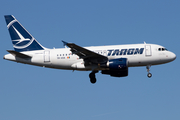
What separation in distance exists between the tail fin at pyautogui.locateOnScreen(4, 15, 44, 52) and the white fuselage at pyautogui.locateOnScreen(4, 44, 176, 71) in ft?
5.32

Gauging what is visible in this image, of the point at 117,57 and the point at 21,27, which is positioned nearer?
the point at 117,57

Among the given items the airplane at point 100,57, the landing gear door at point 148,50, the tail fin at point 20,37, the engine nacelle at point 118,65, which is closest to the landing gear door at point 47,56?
the airplane at point 100,57

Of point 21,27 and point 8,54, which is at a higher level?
point 21,27

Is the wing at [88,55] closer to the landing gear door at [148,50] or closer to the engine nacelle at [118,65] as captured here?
the engine nacelle at [118,65]

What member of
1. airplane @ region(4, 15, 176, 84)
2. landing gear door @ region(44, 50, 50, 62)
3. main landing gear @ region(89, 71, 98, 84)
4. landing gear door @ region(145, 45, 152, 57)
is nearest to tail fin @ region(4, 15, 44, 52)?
airplane @ region(4, 15, 176, 84)

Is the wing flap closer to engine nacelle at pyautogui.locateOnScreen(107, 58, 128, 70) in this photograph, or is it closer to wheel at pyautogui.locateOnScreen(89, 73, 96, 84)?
engine nacelle at pyautogui.locateOnScreen(107, 58, 128, 70)

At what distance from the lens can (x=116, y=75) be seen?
4959cm

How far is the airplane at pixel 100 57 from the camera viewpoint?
47.0 m

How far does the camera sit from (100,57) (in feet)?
155

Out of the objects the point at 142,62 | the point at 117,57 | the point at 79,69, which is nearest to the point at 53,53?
the point at 79,69

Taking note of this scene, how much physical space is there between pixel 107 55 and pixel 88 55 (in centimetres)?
292

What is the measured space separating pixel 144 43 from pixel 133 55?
3.24 m

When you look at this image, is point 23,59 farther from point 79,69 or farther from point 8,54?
point 79,69

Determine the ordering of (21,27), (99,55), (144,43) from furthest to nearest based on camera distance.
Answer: (21,27) < (144,43) < (99,55)
